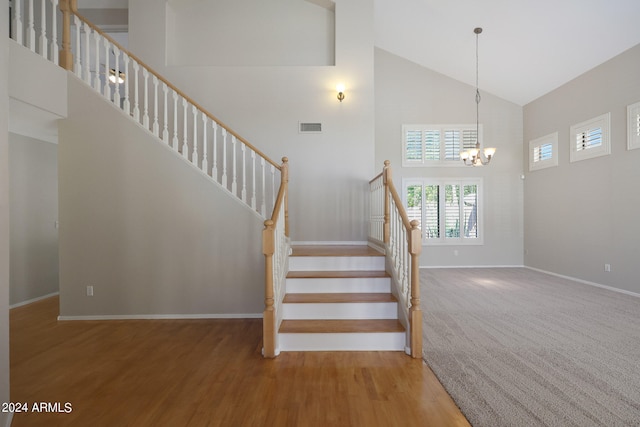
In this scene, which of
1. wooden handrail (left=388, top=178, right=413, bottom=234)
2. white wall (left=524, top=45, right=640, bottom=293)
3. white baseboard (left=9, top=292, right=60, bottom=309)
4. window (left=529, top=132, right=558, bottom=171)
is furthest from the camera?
window (left=529, top=132, right=558, bottom=171)

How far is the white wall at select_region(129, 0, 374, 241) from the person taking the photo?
16.0 feet

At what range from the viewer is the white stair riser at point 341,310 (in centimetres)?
295

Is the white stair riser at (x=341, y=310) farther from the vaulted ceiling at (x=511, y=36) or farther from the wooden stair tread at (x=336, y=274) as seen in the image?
the vaulted ceiling at (x=511, y=36)

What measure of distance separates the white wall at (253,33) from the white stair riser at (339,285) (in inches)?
152

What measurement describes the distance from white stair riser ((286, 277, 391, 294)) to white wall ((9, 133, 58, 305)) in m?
4.37

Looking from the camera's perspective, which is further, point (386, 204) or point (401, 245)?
point (386, 204)

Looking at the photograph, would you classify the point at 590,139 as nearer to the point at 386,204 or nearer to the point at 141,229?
the point at 386,204

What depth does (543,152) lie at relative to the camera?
6.29m

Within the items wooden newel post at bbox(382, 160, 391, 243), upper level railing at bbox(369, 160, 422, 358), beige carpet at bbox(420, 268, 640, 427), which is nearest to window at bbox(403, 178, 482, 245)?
beige carpet at bbox(420, 268, 640, 427)

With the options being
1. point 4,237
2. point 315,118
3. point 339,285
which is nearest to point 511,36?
point 315,118

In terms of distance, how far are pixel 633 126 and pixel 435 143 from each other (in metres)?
3.24

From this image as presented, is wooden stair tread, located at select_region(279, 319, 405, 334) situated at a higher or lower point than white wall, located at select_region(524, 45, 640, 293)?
lower

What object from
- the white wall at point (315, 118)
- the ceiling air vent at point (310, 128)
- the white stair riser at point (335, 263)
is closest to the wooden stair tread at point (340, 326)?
the white stair riser at point (335, 263)

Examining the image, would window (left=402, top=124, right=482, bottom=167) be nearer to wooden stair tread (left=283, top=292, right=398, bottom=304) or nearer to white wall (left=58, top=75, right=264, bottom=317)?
wooden stair tread (left=283, top=292, right=398, bottom=304)
